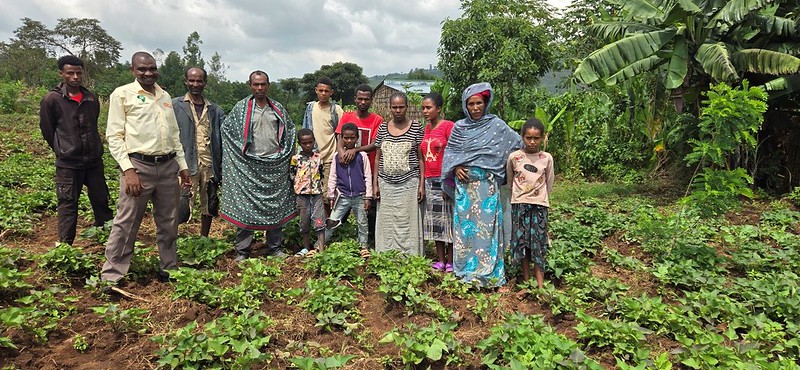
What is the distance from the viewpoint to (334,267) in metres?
4.14

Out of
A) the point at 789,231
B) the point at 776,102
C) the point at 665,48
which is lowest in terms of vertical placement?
the point at 789,231

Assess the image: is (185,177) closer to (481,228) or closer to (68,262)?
(68,262)

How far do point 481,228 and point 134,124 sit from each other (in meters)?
2.93

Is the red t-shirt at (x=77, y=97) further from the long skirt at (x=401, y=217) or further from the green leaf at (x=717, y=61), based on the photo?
the green leaf at (x=717, y=61)

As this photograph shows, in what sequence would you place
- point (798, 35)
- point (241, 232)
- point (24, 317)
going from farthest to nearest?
point (798, 35)
point (241, 232)
point (24, 317)

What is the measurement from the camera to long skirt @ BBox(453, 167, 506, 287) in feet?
13.6

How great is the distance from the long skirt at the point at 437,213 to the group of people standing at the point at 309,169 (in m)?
0.01

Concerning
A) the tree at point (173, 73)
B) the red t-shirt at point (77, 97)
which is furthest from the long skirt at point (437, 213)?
the tree at point (173, 73)

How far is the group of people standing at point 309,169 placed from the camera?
149 inches

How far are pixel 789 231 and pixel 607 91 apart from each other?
7.36 metres

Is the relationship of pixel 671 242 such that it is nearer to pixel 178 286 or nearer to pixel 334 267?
pixel 334 267

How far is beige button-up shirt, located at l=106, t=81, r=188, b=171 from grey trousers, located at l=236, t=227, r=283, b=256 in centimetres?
123

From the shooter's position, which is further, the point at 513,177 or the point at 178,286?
the point at 513,177

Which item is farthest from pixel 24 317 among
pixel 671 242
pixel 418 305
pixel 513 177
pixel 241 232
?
pixel 671 242
